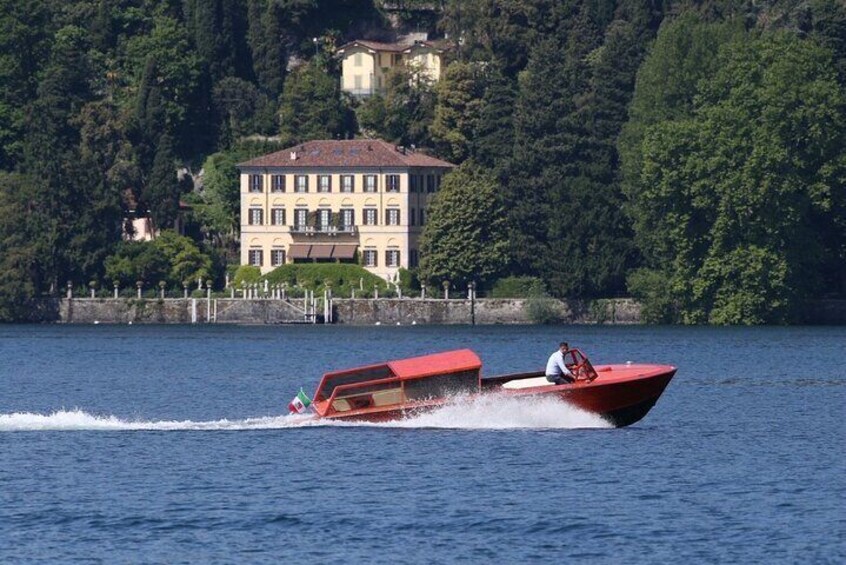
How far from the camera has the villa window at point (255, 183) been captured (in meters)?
156

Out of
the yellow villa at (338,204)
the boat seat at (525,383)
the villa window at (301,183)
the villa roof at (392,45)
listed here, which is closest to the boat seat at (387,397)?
the boat seat at (525,383)

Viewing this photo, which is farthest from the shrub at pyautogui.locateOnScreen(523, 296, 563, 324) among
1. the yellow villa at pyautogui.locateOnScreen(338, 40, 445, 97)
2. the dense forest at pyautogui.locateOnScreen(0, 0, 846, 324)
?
the yellow villa at pyautogui.locateOnScreen(338, 40, 445, 97)

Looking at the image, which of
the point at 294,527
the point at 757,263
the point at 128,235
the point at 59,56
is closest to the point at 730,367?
the point at 757,263

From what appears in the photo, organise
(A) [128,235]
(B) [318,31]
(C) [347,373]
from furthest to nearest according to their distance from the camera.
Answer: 1. (B) [318,31]
2. (A) [128,235]
3. (C) [347,373]

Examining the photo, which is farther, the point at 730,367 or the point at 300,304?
the point at 300,304

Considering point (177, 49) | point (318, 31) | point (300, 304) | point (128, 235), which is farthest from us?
point (318, 31)

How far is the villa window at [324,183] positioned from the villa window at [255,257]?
5439 mm

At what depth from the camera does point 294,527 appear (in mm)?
45781

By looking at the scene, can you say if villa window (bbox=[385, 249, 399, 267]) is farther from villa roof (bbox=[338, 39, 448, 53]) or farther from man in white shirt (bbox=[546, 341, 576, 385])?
man in white shirt (bbox=[546, 341, 576, 385])

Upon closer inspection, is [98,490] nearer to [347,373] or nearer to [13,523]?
[13,523]

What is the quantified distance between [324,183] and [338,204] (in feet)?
5.54

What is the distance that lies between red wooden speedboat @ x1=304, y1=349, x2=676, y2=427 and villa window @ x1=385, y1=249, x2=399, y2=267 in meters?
95.2

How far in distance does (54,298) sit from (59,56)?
75.0 feet

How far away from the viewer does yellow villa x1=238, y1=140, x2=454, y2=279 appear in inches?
6088
